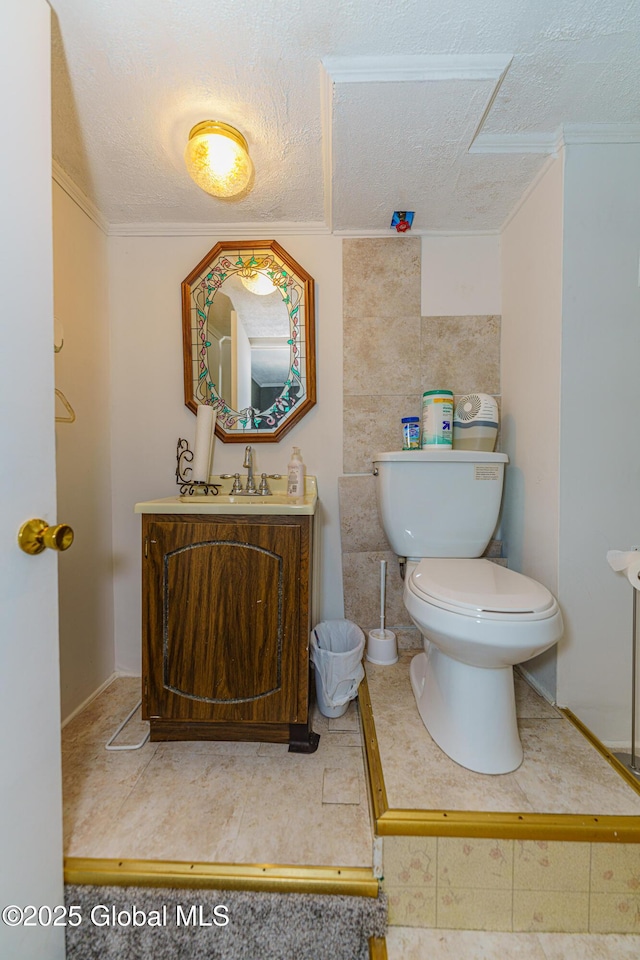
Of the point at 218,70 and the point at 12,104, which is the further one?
the point at 218,70

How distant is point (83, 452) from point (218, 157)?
1091 millimetres

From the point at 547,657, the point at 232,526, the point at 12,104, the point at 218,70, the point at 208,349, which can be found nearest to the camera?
the point at 12,104

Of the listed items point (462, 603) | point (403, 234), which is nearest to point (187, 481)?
point (462, 603)

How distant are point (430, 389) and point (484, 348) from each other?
288mm

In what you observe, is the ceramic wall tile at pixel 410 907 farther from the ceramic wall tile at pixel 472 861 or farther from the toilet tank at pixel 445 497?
the toilet tank at pixel 445 497

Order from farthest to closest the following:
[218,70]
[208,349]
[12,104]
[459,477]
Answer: [208,349] < [459,477] < [218,70] < [12,104]

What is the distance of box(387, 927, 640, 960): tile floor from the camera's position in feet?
2.57

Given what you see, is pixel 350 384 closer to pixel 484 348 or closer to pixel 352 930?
pixel 484 348

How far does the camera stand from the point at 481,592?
100 cm

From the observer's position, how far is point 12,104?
67 cm

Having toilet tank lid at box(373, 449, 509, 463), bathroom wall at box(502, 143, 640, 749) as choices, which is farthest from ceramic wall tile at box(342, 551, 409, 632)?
bathroom wall at box(502, 143, 640, 749)

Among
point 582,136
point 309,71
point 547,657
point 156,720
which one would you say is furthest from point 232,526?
point 582,136

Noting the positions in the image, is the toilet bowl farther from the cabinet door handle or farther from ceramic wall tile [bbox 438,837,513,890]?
the cabinet door handle

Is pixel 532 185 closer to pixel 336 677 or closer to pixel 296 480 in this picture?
pixel 296 480
